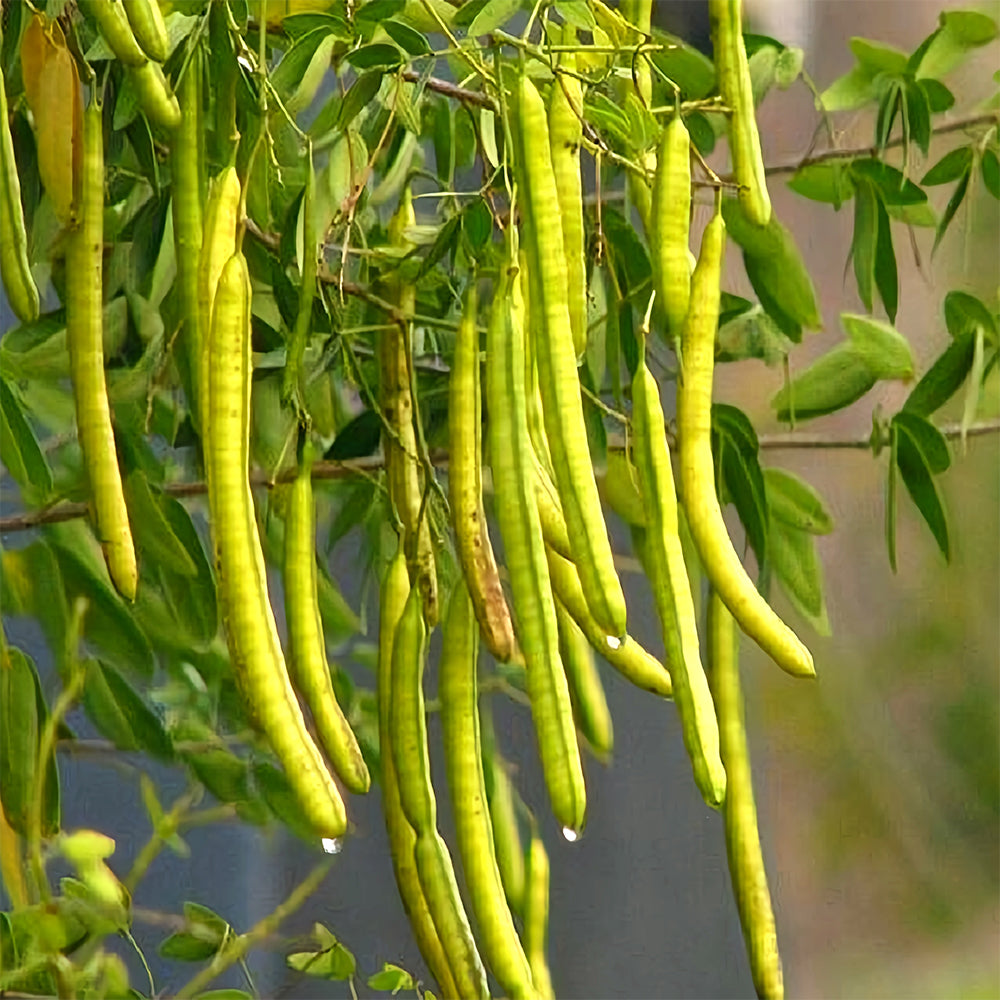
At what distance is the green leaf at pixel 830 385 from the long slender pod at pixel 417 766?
34cm

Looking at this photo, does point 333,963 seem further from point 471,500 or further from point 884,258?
point 884,258

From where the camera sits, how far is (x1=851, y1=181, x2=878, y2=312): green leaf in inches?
28.6

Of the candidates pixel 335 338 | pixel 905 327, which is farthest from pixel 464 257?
pixel 905 327

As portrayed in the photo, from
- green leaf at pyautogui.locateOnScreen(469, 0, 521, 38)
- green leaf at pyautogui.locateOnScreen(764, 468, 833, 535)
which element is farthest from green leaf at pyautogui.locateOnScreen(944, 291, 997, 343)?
green leaf at pyautogui.locateOnScreen(469, 0, 521, 38)

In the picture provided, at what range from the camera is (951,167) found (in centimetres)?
76

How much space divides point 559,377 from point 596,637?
3.7 inches

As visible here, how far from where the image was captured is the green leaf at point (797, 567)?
2.40 ft

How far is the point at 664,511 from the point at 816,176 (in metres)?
0.38

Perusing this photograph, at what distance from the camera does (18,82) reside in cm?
52

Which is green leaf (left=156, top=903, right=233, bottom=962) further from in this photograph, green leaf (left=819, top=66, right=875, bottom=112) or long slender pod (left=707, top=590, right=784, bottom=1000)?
green leaf (left=819, top=66, right=875, bottom=112)

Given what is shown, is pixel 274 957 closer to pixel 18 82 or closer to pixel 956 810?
pixel 956 810

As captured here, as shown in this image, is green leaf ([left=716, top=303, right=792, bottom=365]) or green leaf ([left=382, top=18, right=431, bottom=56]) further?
green leaf ([left=716, top=303, right=792, bottom=365])

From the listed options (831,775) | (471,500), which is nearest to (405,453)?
(471,500)

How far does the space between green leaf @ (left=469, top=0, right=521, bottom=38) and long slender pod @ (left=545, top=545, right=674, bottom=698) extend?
0.56 feet
